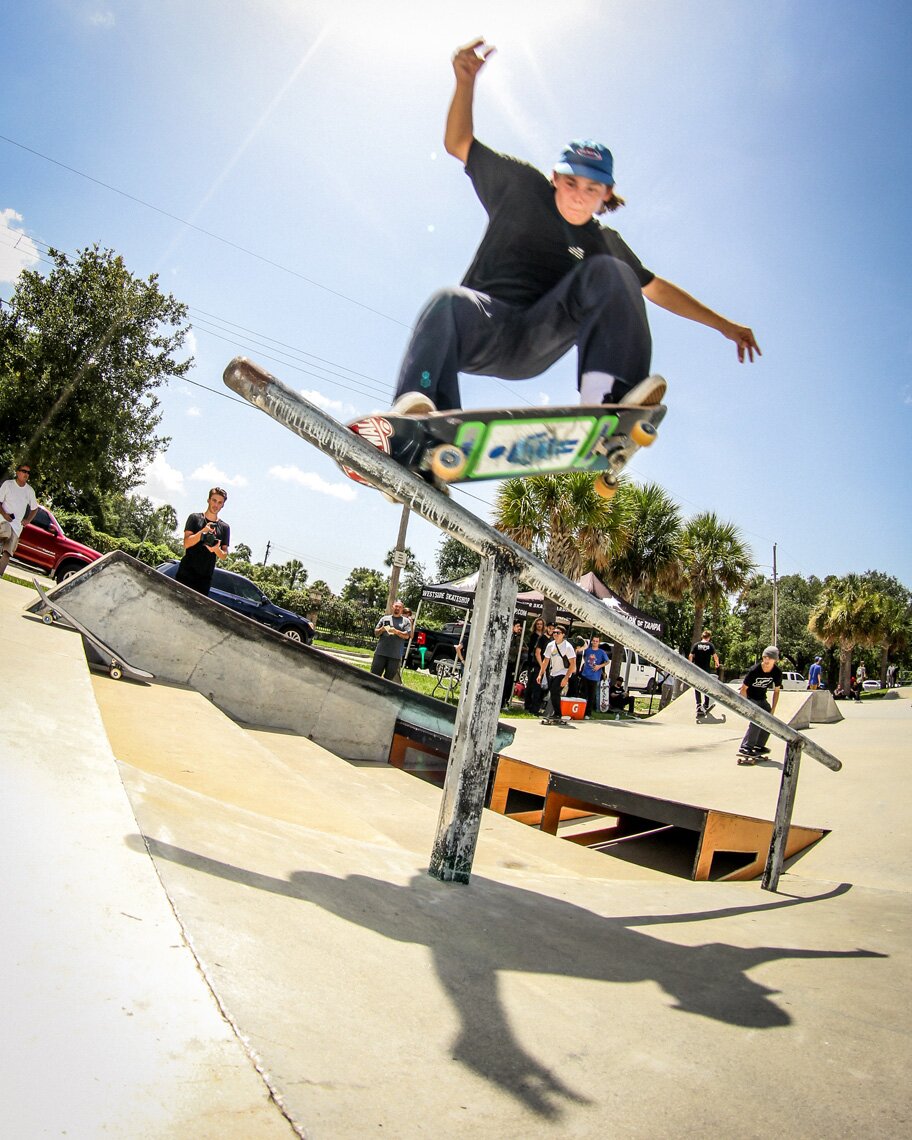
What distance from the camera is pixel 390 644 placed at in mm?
8242

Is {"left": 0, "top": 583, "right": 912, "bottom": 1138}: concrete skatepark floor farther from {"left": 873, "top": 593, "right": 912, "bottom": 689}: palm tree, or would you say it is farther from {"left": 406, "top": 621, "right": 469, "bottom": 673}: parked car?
{"left": 873, "top": 593, "right": 912, "bottom": 689}: palm tree

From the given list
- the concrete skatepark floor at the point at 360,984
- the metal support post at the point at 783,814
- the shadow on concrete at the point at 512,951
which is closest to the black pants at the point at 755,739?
the metal support post at the point at 783,814

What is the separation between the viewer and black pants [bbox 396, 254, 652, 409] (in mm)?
2617

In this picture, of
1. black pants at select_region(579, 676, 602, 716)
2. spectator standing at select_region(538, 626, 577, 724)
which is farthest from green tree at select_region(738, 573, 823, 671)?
spectator standing at select_region(538, 626, 577, 724)

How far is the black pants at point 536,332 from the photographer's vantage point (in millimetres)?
2617

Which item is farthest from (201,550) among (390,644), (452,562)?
(452,562)

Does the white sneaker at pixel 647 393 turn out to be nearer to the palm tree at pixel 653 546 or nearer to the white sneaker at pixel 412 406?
the white sneaker at pixel 412 406

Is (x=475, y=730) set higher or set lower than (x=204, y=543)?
lower

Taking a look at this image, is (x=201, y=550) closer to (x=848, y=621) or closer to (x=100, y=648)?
(x=100, y=648)

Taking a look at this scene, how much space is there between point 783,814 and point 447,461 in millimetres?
2811

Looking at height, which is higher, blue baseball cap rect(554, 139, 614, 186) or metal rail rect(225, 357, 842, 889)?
blue baseball cap rect(554, 139, 614, 186)

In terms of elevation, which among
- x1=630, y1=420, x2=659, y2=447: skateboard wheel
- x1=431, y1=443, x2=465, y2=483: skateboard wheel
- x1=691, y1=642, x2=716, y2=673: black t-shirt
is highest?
x1=630, y1=420, x2=659, y2=447: skateboard wheel

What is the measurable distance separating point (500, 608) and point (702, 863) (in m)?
2.75

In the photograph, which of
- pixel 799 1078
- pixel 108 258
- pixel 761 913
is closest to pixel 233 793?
pixel 799 1078
